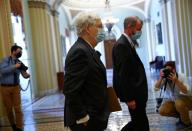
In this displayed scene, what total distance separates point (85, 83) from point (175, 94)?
2.92m

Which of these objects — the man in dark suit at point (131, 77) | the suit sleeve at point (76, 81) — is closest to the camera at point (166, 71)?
the man in dark suit at point (131, 77)

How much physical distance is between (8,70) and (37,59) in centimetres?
689

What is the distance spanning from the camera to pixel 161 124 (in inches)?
226

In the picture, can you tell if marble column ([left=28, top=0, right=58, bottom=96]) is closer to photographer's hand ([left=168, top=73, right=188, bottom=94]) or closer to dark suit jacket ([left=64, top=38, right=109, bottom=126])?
photographer's hand ([left=168, top=73, right=188, bottom=94])

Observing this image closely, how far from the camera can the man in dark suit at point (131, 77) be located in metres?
3.40

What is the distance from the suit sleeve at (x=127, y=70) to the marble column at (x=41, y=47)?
9082 millimetres

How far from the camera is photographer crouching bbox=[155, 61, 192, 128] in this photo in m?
4.70

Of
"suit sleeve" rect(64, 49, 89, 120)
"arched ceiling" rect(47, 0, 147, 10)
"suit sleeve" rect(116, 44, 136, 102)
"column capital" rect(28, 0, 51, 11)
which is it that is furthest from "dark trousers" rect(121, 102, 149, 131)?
"arched ceiling" rect(47, 0, 147, 10)

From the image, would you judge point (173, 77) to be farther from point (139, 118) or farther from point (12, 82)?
point (12, 82)

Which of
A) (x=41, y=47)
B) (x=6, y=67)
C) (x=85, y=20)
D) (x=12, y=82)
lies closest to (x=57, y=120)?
(x=12, y=82)

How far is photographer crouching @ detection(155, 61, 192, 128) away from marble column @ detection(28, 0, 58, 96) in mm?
7712

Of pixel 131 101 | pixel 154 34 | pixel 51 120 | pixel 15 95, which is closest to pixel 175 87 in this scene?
pixel 131 101

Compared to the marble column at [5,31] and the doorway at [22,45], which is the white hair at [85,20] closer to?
the marble column at [5,31]

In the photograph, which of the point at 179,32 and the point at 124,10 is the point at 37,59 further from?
the point at 124,10
